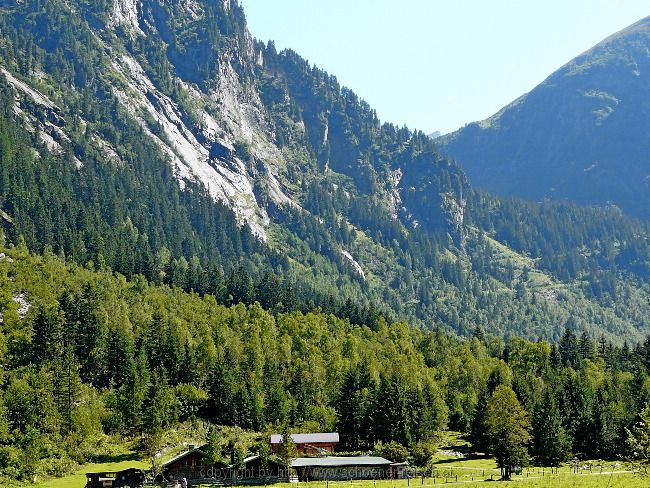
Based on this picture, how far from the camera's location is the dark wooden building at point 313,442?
439ft

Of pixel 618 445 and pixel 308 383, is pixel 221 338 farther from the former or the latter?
pixel 618 445

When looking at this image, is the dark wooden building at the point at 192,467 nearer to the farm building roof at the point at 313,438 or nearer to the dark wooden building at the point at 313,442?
the dark wooden building at the point at 313,442

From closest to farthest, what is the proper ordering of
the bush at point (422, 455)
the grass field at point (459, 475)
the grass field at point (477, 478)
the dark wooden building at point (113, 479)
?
the grass field at point (477, 478), the grass field at point (459, 475), the dark wooden building at point (113, 479), the bush at point (422, 455)

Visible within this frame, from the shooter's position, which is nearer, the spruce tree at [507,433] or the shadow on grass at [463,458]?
the spruce tree at [507,433]

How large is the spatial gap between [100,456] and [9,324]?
39711 millimetres

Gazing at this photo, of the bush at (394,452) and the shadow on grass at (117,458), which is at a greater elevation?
the shadow on grass at (117,458)

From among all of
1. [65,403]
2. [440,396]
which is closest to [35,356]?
[65,403]

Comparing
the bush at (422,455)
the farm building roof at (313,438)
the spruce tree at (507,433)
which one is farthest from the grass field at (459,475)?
the farm building roof at (313,438)

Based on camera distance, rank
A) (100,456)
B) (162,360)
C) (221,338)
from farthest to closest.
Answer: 1. (221,338)
2. (162,360)
3. (100,456)


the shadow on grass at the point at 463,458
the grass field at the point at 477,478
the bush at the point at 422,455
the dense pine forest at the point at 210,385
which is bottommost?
the grass field at the point at 477,478

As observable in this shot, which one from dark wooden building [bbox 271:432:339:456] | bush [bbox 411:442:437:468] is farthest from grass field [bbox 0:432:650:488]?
dark wooden building [bbox 271:432:339:456]

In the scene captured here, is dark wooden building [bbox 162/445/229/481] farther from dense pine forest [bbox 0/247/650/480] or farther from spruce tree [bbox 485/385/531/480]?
spruce tree [bbox 485/385/531/480]

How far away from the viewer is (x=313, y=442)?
136875 millimetres

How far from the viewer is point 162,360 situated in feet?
542
